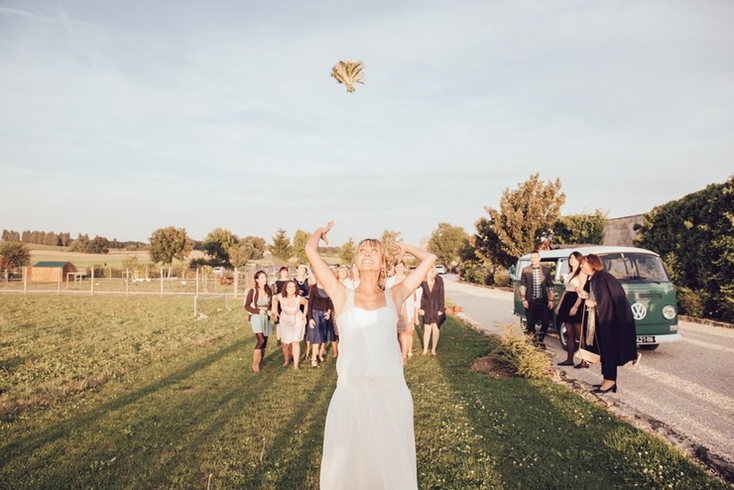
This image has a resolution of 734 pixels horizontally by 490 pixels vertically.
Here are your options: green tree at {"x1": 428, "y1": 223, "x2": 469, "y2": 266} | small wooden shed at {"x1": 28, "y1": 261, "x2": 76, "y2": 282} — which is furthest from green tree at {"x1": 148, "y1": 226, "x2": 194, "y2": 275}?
green tree at {"x1": 428, "y1": 223, "x2": 469, "y2": 266}

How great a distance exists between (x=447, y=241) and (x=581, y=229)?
43.7 meters

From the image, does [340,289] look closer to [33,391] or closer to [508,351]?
[508,351]

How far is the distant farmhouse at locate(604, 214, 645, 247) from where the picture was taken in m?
23.3

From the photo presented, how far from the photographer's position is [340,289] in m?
3.15

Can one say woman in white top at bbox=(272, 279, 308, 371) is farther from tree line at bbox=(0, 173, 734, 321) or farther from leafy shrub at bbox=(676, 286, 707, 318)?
leafy shrub at bbox=(676, 286, 707, 318)

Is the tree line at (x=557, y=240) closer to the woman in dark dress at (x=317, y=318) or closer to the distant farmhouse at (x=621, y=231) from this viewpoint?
the distant farmhouse at (x=621, y=231)

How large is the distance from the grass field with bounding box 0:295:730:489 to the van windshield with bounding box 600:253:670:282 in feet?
11.9

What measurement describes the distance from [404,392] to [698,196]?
17.2m

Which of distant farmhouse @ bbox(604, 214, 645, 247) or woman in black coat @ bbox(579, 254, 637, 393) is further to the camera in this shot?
distant farmhouse @ bbox(604, 214, 645, 247)

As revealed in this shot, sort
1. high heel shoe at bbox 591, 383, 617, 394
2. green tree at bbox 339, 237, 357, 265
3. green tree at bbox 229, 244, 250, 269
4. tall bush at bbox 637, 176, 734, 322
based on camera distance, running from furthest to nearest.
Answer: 1. green tree at bbox 229, 244, 250, 269
2. green tree at bbox 339, 237, 357, 265
3. tall bush at bbox 637, 176, 734, 322
4. high heel shoe at bbox 591, 383, 617, 394

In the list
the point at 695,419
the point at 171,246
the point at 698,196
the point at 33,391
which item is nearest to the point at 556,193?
the point at 698,196

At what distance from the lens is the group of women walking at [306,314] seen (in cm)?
945

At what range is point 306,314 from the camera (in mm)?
10008

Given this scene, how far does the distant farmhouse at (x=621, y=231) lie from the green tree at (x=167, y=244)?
2299 inches
